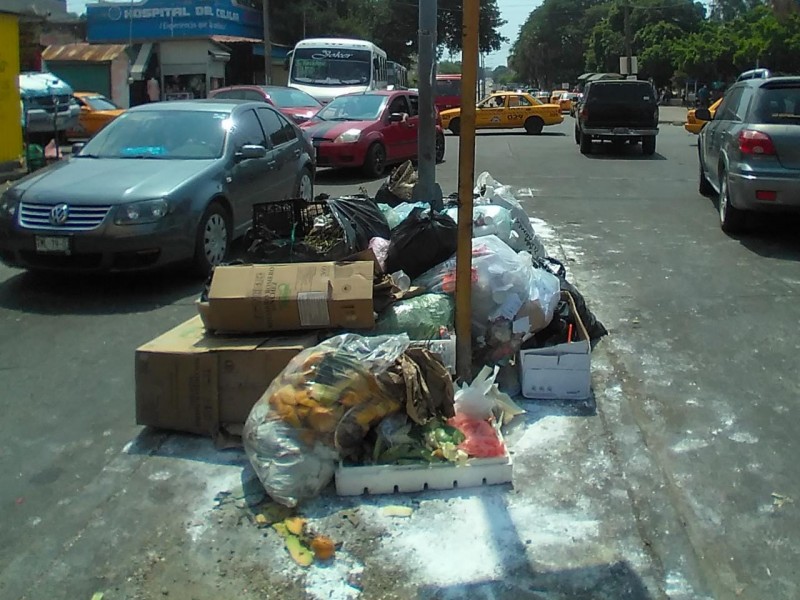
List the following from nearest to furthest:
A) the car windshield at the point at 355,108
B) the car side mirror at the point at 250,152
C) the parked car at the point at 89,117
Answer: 1. the car side mirror at the point at 250,152
2. the car windshield at the point at 355,108
3. the parked car at the point at 89,117

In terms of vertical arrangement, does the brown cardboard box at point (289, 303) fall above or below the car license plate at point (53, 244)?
below

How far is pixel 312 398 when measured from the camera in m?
3.90

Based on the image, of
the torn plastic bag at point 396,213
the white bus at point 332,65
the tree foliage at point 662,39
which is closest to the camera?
the torn plastic bag at point 396,213

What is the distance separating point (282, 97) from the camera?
1897cm

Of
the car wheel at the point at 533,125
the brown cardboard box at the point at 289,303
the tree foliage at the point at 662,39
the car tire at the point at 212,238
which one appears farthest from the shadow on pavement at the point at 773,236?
the car wheel at the point at 533,125

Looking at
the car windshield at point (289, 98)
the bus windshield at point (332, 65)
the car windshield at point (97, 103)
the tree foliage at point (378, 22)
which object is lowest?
the car windshield at point (289, 98)

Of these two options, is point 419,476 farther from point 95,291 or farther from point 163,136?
point 163,136

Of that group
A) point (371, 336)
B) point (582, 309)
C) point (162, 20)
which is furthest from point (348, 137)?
point (162, 20)

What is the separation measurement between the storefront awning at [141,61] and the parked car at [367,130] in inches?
970

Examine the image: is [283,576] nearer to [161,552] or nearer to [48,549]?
[161,552]

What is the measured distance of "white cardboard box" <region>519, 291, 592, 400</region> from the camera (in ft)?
15.9

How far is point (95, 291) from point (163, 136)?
1741 mm

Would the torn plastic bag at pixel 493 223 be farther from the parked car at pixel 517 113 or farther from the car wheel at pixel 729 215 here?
the parked car at pixel 517 113

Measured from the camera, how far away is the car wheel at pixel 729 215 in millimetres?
9234
